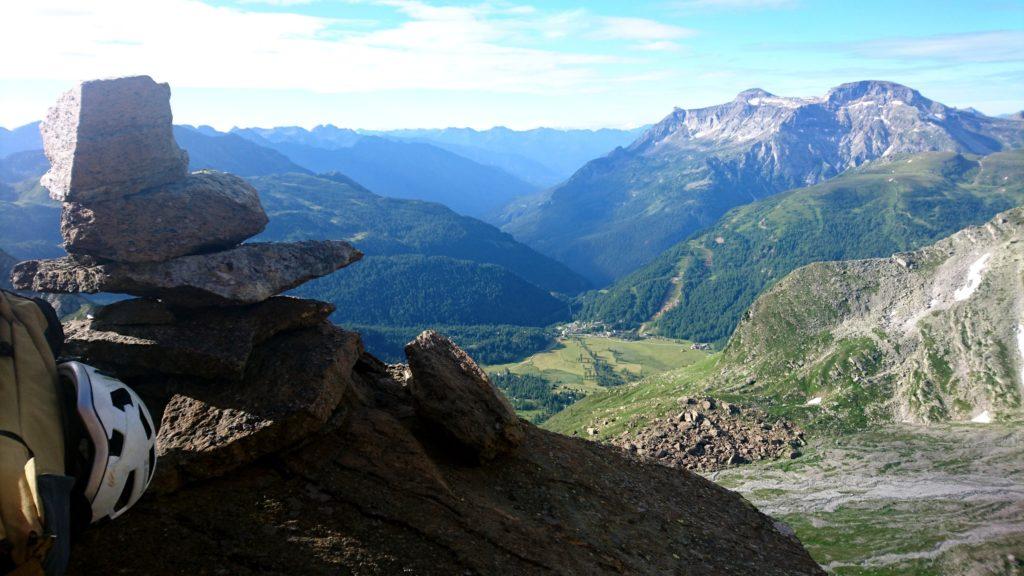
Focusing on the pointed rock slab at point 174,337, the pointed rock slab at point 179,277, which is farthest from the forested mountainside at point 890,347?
the pointed rock slab at point 174,337

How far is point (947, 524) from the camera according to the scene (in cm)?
8356

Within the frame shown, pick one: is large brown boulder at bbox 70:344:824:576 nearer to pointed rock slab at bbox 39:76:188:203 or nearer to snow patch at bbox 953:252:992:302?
pointed rock slab at bbox 39:76:188:203

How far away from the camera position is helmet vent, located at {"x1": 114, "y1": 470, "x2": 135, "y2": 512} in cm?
1320

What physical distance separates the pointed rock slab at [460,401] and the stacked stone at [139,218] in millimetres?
7601

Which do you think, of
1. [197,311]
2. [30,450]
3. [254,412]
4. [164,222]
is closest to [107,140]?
[164,222]

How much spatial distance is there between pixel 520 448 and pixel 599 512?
5.22 m

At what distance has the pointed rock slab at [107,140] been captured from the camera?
1096 inches

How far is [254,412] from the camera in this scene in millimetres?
23562

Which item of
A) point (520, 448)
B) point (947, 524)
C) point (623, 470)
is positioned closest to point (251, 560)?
point (520, 448)

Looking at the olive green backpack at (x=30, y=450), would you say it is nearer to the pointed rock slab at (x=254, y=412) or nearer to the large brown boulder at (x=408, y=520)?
the large brown boulder at (x=408, y=520)

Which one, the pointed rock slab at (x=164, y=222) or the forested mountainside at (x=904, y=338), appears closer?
the pointed rock slab at (x=164, y=222)

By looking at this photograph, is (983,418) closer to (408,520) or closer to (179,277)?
(408,520)

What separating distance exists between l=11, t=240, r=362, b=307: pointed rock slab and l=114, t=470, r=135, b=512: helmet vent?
48.5ft

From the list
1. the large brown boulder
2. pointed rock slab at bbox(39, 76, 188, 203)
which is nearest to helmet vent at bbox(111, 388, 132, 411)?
the large brown boulder
